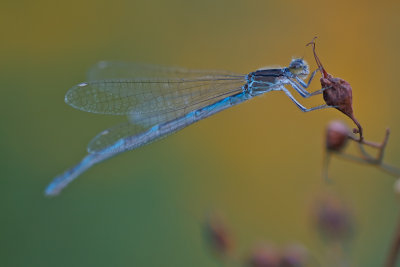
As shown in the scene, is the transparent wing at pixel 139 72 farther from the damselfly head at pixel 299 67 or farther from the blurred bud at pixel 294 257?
the blurred bud at pixel 294 257

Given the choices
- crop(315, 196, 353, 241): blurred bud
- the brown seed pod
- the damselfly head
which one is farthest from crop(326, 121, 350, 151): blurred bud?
the damselfly head

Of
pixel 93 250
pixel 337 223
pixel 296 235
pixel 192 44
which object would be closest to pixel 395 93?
pixel 296 235

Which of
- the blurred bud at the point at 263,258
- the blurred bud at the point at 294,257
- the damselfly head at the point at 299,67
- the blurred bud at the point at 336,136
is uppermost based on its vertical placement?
the damselfly head at the point at 299,67

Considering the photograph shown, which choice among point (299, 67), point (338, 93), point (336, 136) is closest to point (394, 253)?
point (336, 136)

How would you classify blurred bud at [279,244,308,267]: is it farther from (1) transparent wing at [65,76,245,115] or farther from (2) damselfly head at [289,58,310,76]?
(1) transparent wing at [65,76,245,115]

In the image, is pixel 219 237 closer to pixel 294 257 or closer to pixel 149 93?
pixel 294 257

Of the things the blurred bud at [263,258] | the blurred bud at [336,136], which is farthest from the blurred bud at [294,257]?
the blurred bud at [336,136]

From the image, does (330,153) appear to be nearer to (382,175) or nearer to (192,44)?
(382,175)
